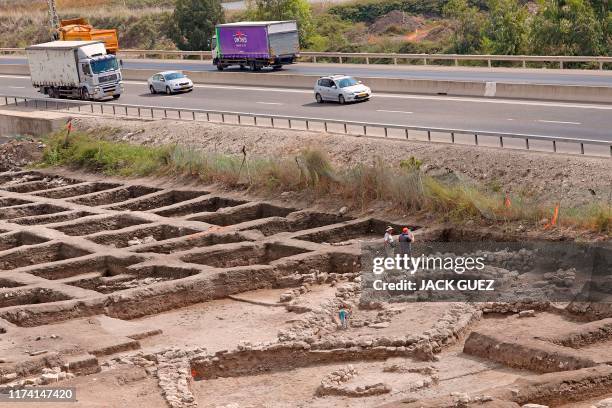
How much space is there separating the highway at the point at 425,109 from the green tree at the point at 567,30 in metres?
13.5

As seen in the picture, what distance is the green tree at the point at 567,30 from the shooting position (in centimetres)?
5959

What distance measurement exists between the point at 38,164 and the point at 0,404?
91.5ft

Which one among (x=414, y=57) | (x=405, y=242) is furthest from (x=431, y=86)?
(x=405, y=242)

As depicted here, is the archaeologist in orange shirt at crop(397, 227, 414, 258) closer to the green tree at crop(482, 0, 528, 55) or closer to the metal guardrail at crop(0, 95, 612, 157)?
the metal guardrail at crop(0, 95, 612, 157)

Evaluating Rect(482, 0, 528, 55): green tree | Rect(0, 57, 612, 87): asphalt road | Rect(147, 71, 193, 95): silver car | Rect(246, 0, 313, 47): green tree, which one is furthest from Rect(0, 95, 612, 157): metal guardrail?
Rect(246, 0, 313, 47): green tree

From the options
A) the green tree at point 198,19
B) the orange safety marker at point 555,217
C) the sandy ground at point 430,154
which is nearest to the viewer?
the orange safety marker at point 555,217

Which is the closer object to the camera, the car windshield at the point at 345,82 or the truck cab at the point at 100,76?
the car windshield at the point at 345,82

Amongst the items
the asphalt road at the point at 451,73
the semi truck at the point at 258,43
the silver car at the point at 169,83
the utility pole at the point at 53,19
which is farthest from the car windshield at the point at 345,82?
the utility pole at the point at 53,19

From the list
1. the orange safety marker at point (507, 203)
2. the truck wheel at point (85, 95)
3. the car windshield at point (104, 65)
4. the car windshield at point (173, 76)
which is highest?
the car windshield at point (104, 65)

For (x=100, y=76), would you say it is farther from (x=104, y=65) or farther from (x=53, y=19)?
(x=53, y=19)

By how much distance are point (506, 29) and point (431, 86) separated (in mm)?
15003

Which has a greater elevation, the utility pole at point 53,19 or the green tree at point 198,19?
the utility pole at point 53,19

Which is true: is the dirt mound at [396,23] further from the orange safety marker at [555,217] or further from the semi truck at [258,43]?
the orange safety marker at [555,217]

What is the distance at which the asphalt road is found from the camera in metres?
49.0
